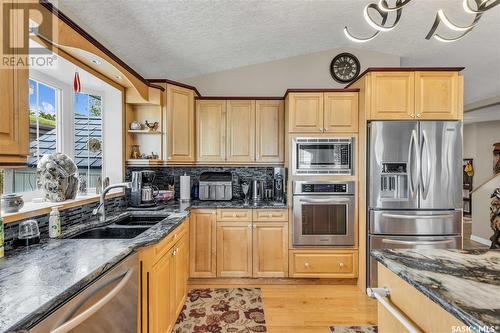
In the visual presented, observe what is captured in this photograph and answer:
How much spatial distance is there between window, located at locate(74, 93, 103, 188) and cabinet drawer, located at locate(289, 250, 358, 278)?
2401mm

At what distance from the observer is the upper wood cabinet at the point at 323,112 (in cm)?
302

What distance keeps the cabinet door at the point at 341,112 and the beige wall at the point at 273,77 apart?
2.43 ft

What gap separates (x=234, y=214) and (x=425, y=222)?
2.07 m

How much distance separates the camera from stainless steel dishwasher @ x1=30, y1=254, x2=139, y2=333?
0.95 m

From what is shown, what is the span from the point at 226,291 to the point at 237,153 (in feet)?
5.44

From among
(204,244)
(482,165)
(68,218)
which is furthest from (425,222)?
(482,165)

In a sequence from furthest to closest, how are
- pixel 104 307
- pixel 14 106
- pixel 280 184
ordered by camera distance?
pixel 280 184, pixel 104 307, pixel 14 106

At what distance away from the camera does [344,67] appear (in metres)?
3.70

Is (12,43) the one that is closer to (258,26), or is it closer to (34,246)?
(34,246)

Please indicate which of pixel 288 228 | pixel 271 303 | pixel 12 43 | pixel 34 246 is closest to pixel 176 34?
pixel 12 43

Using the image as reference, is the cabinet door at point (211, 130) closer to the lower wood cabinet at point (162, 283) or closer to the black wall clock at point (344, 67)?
the lower wood cabinet at point (162, 283)

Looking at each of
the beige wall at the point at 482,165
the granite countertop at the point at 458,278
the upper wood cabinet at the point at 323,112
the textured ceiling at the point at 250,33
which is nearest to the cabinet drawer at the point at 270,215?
the upper wood cabinet at the point at 323,112

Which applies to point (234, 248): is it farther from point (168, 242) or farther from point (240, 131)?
point (240, 131)

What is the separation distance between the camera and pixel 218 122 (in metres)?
3.38
